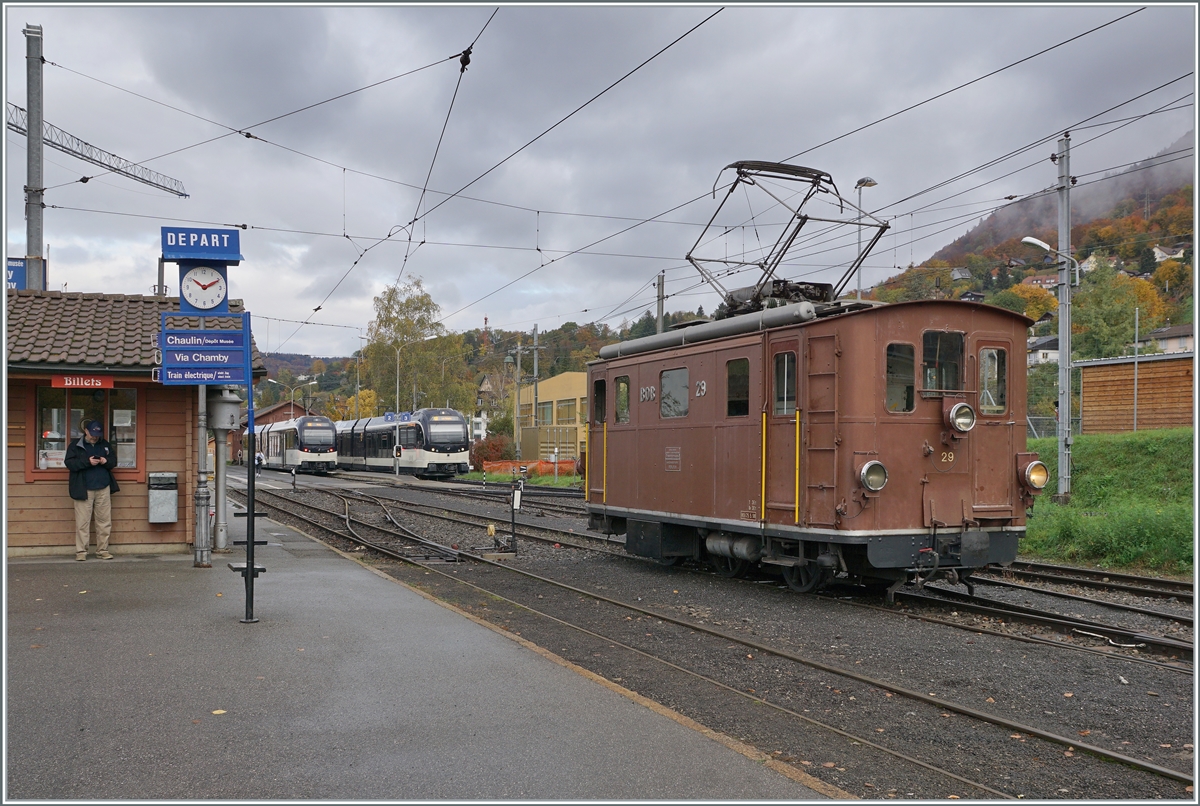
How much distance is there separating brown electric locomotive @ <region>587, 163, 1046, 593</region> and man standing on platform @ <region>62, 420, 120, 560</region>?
8006 millimetres

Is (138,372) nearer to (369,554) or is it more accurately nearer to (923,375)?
(369,554)

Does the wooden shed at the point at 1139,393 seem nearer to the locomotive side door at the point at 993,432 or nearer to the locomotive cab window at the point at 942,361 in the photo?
the locomotive side door at the point at 993,432

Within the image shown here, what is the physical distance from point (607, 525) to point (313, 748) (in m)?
10.2

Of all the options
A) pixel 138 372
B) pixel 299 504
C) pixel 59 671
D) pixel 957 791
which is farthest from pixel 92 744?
pixel 299 504

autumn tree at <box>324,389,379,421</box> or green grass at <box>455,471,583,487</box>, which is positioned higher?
autumn tree at <box>324,389,379,421</box>

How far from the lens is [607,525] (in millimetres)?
15367

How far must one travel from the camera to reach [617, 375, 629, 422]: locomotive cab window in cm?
1460

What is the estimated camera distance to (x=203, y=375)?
11562mm

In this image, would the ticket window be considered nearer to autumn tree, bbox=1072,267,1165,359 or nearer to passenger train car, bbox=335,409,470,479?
passenger train car, bbox=335,409,470,479

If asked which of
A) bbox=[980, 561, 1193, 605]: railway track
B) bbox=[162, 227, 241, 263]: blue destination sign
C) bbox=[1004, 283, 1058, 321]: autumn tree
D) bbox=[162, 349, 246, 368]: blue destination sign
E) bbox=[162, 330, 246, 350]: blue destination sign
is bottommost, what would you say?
bbox=[980, 561, 1193, 605]: railway track

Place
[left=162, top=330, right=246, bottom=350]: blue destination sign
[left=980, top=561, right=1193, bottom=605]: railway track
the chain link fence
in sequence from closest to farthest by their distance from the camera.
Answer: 1. [left=980, top=561, right=1193, bottom=605]: railway track
2. [left=162, top=330, right=246, bottom=350]: blue destination sign
3. the chain link fence

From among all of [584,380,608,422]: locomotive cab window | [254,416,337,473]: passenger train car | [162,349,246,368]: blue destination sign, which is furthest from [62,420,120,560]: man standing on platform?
[254,416,337,473]: passenger train car

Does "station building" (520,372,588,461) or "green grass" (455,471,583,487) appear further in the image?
"station building" (520,372,588,461)

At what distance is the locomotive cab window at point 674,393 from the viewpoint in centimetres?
1299
